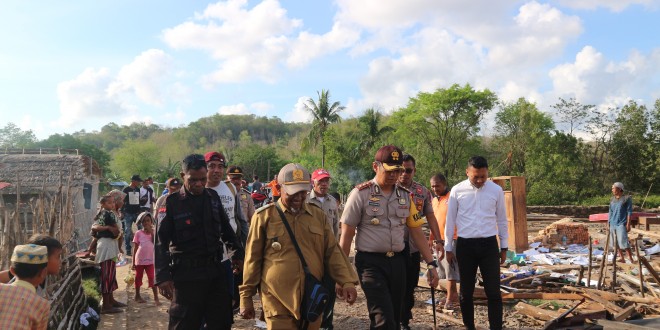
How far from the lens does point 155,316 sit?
7090mm

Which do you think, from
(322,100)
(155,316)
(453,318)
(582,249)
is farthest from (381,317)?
(322,100)

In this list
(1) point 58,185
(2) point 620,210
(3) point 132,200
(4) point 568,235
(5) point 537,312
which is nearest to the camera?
(5) point 537,312

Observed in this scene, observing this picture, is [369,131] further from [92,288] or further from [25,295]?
[25,295]

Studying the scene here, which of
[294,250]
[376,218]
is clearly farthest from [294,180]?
[376,218]

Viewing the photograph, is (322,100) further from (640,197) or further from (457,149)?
(640,197)

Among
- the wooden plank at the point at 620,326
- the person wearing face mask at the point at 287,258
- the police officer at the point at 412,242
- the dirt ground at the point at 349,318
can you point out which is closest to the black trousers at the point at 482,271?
the police officer at the point at 412,242

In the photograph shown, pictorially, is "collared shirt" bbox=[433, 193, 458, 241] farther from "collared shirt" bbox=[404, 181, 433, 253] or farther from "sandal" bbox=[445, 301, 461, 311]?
"collared shirt" bbox=[404, 181, 433, 253]

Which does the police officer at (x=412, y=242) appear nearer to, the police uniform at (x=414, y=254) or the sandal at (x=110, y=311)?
the police uniform at (x=414, y=254)

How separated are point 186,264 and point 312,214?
44.7 inches

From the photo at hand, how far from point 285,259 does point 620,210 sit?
365 inches

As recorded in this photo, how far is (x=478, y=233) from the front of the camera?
532 centimetres

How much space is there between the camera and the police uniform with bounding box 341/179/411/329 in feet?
14.4

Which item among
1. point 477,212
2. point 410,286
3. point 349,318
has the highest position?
point 477,212

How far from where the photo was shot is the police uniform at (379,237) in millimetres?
4391
